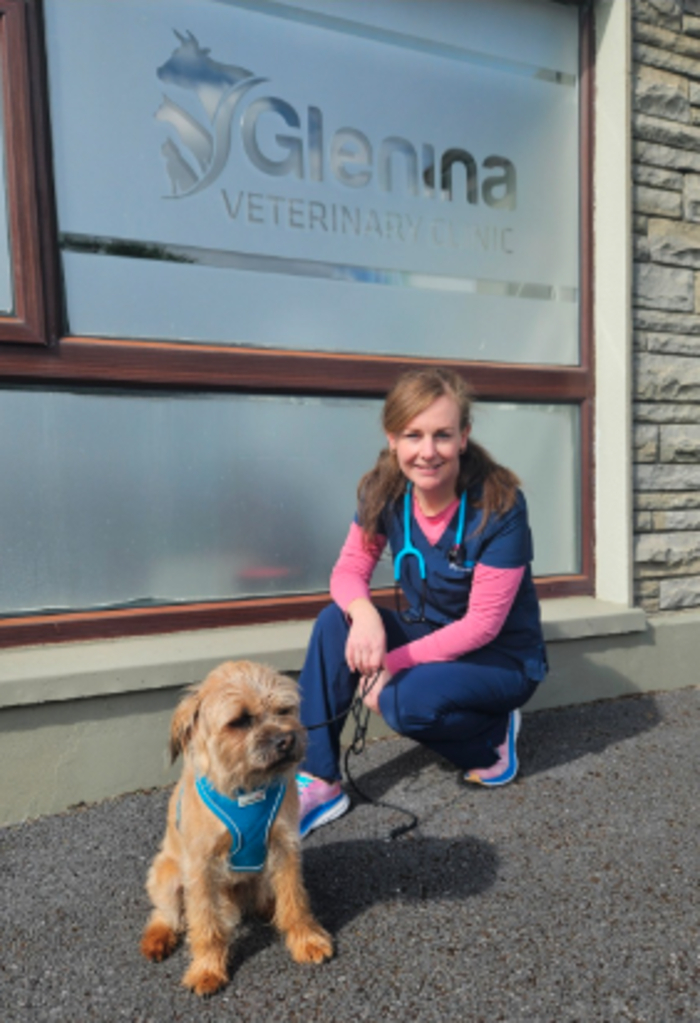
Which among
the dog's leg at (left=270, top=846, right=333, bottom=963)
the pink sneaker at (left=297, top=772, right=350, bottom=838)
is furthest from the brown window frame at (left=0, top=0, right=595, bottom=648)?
the dog's leg at (left=270, top=846, right=333, bottom=963)

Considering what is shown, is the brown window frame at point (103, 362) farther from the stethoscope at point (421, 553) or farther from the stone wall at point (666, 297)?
the stethoscope at point (421, 553)

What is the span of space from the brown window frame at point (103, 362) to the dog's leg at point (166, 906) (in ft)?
4.48

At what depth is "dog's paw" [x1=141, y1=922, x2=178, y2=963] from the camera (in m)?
2.10

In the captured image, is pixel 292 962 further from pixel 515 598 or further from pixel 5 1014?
pixel 515 598

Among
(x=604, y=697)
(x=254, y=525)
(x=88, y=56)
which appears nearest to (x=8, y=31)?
(x=88, y=56)

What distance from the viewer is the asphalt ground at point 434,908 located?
1.91 metres

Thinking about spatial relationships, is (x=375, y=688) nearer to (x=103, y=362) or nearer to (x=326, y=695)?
(x=326, y=695)

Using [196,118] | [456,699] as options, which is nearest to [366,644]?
[456,699]

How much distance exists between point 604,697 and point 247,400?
98.5 inches

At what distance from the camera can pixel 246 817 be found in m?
2.03

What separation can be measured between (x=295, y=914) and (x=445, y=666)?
3.51ft

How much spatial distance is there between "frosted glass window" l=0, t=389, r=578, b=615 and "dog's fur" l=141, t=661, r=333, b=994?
4.95 ft

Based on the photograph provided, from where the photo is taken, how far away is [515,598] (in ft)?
9.78

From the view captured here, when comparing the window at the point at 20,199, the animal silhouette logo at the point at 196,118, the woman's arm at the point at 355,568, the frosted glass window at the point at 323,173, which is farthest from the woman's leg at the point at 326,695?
the animal silhouette logo at the point at 196,118
